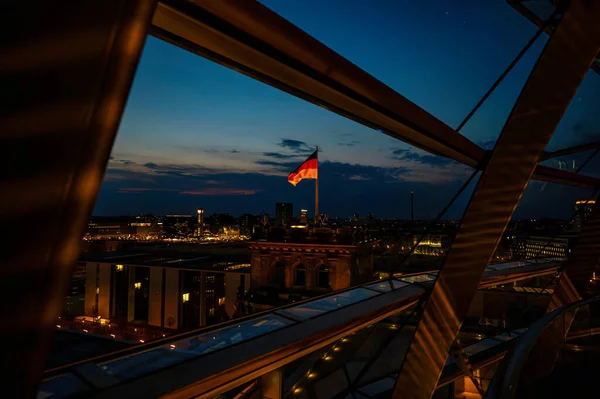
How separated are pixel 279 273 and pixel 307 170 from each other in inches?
186

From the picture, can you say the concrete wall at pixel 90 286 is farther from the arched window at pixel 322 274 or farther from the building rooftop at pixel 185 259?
the arched window at pixel 322 274

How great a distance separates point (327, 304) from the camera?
2197 millimetres

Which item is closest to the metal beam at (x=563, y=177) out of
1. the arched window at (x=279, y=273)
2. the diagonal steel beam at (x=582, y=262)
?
the diagonal steel beam at (x=582, y=262)

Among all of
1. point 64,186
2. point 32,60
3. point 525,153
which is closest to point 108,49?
point 32,60

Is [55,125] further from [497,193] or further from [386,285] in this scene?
[497,193]

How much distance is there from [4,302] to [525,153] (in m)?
3.49

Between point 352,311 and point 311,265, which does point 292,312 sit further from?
point 311,265

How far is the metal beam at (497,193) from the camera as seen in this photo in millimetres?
2773

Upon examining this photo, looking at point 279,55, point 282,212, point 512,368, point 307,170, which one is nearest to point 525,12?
point 512,368

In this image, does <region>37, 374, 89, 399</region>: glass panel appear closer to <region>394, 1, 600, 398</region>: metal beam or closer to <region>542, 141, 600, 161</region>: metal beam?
<region>394, 1, 600, 398</region>: metal beam

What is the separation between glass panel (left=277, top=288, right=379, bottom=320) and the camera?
195 cm

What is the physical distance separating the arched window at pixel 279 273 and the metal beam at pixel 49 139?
1348 cm

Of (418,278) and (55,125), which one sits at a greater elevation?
(55,125)

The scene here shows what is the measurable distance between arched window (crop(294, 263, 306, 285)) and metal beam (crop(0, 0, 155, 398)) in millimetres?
13135
